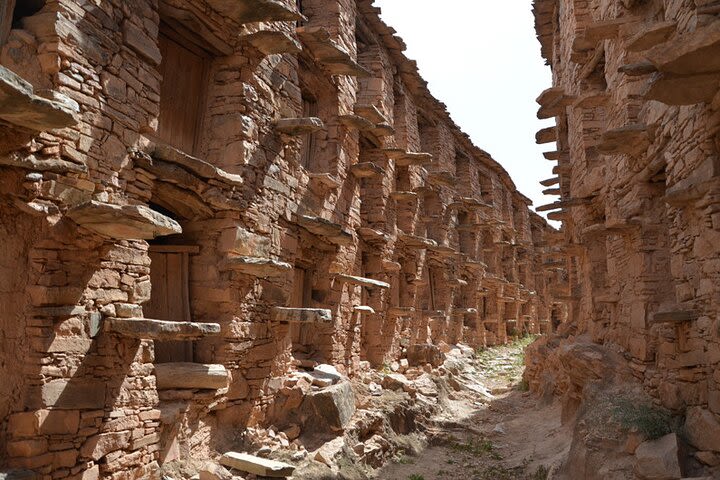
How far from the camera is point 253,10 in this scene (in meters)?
6.85

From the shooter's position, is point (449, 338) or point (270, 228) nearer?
point (270, 228)

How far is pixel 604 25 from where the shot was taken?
8438 mm

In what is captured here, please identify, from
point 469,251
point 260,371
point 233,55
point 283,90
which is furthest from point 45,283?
point 469,251

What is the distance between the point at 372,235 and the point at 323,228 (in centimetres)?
313

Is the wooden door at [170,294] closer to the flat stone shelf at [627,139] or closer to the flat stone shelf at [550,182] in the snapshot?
the flat stone shelf at [627,139]

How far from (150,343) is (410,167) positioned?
10315mm

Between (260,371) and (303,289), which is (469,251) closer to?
(303,289)

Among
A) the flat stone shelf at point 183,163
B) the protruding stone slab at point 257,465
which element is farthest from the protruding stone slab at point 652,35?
the protruding stone slab at point 257,465

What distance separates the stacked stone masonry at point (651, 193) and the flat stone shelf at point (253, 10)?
404cm

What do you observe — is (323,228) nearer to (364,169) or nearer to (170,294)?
(364,169)

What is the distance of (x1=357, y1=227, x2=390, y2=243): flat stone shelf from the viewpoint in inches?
460

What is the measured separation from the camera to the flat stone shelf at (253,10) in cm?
670

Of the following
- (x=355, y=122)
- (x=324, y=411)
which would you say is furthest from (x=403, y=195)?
(x=324, y=411)

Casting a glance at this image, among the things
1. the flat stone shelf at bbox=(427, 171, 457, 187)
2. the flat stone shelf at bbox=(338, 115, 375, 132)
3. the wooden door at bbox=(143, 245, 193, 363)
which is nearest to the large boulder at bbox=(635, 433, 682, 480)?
the wooden door at bbox=(143, 245, 193, 363)
